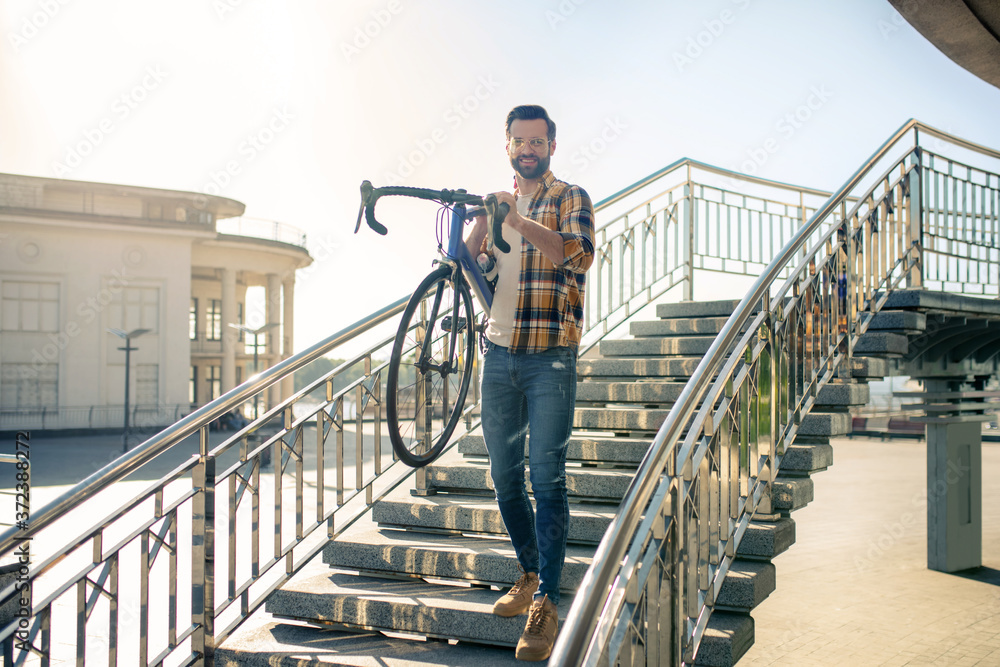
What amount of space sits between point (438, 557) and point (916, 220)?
4447mm

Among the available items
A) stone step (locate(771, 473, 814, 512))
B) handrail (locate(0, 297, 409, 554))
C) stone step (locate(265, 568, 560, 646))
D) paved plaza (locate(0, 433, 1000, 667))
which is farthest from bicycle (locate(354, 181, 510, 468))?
paved plaza (locate(0, 433, 1000, 667))

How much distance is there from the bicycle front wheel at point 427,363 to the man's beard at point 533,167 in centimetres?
54

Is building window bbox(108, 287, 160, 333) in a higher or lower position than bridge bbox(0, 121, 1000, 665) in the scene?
higher

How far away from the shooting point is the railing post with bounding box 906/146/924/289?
563 cm

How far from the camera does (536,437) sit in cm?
272

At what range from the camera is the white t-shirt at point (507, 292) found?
2.81 meters

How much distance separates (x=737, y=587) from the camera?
3334mm

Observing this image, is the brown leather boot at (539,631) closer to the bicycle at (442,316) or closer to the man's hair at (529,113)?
the bicycle at (442,316)

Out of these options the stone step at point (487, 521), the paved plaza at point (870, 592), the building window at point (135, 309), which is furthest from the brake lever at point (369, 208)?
the building window at point (135, 309)

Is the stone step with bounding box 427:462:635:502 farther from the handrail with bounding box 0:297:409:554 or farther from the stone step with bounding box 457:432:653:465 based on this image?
the handrail with bounding box 0:297:409:554

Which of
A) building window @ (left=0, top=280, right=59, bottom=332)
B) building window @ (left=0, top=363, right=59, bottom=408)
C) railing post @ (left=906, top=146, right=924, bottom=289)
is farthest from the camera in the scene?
Answer: building window @ (left=0, top=363, right=59, bottom=408)

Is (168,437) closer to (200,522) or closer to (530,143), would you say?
(200,522)

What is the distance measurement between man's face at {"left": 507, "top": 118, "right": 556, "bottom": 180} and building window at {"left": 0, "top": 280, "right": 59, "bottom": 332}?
33291 millimetres

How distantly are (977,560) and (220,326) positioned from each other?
116 feet
